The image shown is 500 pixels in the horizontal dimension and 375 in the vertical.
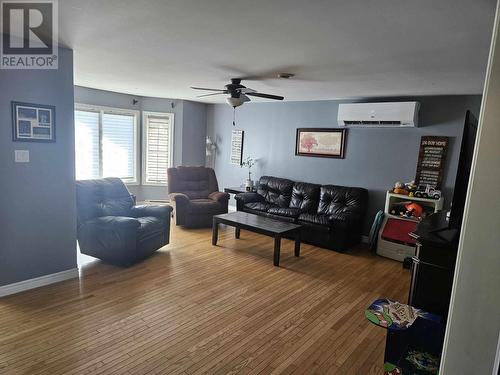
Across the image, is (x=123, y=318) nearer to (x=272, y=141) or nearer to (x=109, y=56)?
(x=109, y=56)

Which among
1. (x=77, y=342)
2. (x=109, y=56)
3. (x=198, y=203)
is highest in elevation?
(x=109, y=56)

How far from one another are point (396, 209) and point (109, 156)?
Result: 213 inches

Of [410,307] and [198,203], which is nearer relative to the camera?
[410,307]

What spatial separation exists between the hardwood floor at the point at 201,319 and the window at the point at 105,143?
3.06 metres

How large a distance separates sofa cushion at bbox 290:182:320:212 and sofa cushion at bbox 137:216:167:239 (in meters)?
2.40

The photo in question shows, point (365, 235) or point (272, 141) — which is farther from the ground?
point (272, 141)

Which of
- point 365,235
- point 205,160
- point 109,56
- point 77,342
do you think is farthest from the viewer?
point 205,160

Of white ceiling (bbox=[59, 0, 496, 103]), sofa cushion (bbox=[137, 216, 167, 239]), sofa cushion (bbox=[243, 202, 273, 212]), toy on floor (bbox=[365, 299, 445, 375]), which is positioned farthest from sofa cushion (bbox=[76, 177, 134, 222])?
toy on floor (bbox=[365, 299, 445, 375])

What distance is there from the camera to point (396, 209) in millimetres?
4652

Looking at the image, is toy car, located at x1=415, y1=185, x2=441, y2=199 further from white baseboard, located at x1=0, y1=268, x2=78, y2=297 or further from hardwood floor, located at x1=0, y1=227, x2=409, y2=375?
white baseboard, located at x1=0, y1=268, x2=78, y2=297

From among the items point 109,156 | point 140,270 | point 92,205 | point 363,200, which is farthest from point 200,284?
point 109,156

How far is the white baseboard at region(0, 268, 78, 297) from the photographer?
9.50 ft

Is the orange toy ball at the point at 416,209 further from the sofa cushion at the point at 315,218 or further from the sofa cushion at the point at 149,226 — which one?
the sofa cushion at the point at 149,226

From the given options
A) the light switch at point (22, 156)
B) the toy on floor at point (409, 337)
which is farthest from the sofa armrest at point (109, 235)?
the toy on floor at point (409, 337)
